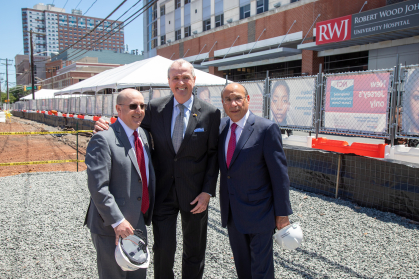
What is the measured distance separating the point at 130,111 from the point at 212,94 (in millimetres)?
8272

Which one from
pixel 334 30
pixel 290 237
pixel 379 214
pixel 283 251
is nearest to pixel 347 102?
pixel 379 214

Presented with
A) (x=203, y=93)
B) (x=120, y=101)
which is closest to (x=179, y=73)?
(x=120, y=101)

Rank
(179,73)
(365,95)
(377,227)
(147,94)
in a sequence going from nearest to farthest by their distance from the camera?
1. (179,73)
2. (377,227)
3. (365,95)
4. (147,94)

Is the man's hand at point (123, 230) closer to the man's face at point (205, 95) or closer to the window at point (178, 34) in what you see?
the man's face at point (205, 95)

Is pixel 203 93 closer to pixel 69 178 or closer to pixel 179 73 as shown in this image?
pixel 69 178

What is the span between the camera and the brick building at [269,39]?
20439mm

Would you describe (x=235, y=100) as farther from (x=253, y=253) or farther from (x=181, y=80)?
(x=253, y=253)

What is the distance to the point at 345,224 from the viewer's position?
464cm

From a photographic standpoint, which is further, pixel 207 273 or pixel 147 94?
pixel 147 94

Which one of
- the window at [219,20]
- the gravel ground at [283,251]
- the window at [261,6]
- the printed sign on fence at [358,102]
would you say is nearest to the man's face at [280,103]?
the printed sign on fence at [358,102]

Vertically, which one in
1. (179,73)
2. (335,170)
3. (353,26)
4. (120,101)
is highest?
(353,26)

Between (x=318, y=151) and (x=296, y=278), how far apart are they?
3437 mm

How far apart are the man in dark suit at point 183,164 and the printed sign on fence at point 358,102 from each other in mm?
4572

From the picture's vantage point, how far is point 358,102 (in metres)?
6.49
